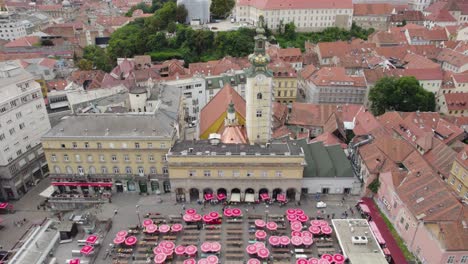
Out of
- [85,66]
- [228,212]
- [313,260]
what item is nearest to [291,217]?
[313,260]

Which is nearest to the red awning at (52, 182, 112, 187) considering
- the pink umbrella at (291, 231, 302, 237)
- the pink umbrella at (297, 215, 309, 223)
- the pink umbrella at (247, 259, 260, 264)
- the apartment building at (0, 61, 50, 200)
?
the apartment building at (0, 61, 50, 200)

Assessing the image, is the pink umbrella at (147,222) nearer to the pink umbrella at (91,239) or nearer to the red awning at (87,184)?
the pink umbrella at (91,239)

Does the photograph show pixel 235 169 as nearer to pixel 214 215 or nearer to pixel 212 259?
pixel 214 215

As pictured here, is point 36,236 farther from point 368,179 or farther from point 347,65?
point 347,65

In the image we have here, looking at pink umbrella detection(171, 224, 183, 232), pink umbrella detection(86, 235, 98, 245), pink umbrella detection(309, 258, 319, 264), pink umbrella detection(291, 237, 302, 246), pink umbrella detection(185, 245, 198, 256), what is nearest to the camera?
pink umbrella detection(309, 258, 319, 264)

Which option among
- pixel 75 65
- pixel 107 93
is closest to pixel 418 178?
pixel 107 93

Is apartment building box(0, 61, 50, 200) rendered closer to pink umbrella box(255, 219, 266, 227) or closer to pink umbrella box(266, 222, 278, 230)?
pink umbrella box(255, 219, 266, 227)

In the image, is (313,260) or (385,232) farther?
(385,232)
